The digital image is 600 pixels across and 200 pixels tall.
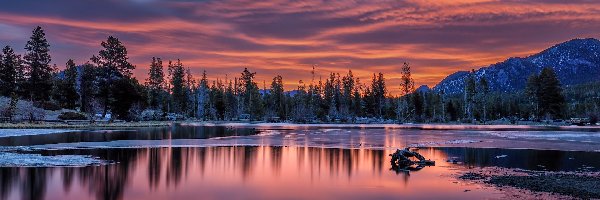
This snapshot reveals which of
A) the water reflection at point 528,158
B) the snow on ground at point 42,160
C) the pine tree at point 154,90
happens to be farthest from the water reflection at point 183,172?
the pine tree at point 154,90

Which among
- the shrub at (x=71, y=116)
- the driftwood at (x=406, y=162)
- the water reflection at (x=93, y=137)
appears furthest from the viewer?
the shrub at (x=71, y=116)

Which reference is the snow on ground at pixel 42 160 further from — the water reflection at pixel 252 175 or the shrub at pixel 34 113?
the shrub at pixel 34 113

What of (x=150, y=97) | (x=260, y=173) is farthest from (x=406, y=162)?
(x=150, y=97)

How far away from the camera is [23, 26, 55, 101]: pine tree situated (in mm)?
114188

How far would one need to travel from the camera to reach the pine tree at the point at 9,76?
119500 mm

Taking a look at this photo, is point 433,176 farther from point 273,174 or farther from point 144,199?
point 144,199

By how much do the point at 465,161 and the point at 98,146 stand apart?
3084 cm

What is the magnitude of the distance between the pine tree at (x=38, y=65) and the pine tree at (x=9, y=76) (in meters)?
5.89

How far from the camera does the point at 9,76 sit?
122250mm

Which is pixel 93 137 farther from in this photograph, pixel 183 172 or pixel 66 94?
pixel 66 94

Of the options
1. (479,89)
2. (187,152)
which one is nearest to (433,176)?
(187,152)

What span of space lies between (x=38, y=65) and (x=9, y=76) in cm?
1203

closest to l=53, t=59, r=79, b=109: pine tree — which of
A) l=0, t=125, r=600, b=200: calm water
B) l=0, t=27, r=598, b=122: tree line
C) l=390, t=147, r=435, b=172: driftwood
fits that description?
l=0, t=27, r=598, b=122: tree line

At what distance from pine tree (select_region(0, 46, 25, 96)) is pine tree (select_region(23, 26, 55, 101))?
5890 millimetres
